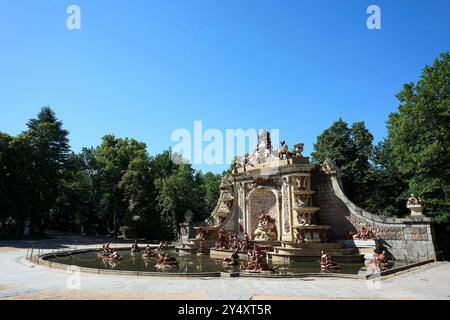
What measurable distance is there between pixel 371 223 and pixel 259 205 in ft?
30.9

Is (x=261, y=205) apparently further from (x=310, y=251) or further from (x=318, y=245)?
(x=310, y=251)

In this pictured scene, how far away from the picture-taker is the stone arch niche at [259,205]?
2739 cm

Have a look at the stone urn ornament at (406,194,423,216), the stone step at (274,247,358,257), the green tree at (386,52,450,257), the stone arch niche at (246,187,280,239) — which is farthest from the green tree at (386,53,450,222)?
the stone arch niche at (246,187,280,239)

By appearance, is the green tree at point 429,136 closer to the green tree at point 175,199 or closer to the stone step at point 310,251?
the stone step at point 310,251

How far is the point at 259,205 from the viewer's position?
28.3 metres

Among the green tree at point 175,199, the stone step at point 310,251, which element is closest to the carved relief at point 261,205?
the stone step at point 310,251

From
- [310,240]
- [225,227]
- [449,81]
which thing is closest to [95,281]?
[310,240]

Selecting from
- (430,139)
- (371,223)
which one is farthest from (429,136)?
(371,223)

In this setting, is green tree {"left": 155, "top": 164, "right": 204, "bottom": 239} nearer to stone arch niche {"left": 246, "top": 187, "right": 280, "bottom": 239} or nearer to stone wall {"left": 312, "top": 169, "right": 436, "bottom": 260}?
stone arch niche {"left": 246, "top": 187, "right": 280, "bottom": 239}

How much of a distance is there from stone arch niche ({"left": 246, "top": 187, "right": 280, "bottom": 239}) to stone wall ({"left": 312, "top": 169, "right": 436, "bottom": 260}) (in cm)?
378

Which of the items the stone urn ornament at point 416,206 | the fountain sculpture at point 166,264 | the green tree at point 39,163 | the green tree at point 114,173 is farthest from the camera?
the green tree at point 114,173

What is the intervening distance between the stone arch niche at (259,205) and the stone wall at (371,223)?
3775 mm
